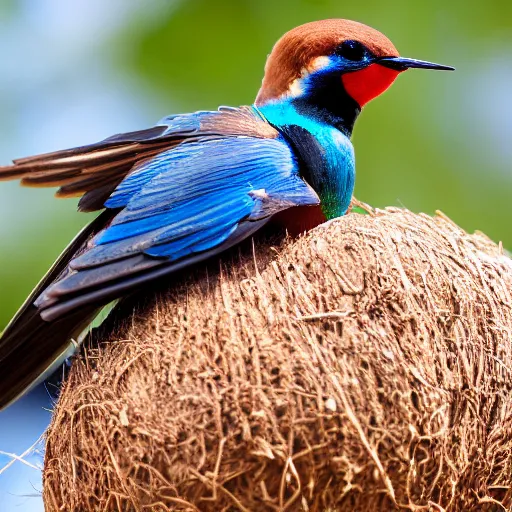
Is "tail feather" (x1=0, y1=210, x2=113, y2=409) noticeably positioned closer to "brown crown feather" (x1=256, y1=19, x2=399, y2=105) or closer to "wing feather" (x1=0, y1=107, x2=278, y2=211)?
"wing feather" (x1=0, y1=107, x2=278, y2=211)

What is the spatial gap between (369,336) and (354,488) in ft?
1.07

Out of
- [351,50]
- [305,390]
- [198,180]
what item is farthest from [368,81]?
[305,390]

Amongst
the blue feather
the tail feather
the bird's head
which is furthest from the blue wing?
the bird's head

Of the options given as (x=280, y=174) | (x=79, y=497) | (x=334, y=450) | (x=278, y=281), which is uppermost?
(x=280, y=174)

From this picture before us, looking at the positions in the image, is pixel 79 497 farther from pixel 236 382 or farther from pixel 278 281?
pixel 278 281

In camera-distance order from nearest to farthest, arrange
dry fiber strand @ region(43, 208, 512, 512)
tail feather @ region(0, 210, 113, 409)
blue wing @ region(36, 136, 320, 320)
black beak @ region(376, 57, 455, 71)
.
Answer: dry fiber strand @ region(43, 208, 512, 512)
blue wing @ region(36, 136, 320, 320)
tail feather @ region(0, 210, 113, 409)
black beak @ region(376, 57, 455, 71)

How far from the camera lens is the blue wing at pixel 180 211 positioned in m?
2.10

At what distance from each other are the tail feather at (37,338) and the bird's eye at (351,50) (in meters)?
0.82

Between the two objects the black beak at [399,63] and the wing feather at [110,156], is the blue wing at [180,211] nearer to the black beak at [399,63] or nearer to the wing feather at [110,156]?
the wing feather at [110,156]

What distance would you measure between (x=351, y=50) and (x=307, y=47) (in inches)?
5.4

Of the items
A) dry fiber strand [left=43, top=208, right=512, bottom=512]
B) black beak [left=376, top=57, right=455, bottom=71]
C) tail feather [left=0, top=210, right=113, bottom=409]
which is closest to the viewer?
dry fiber strand [left=43, top=208, right=512, bottom=512]

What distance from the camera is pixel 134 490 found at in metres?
1.94

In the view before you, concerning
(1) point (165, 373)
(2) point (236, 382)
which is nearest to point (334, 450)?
(2) point (236, 382)

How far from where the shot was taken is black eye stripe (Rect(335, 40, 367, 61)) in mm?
2574
